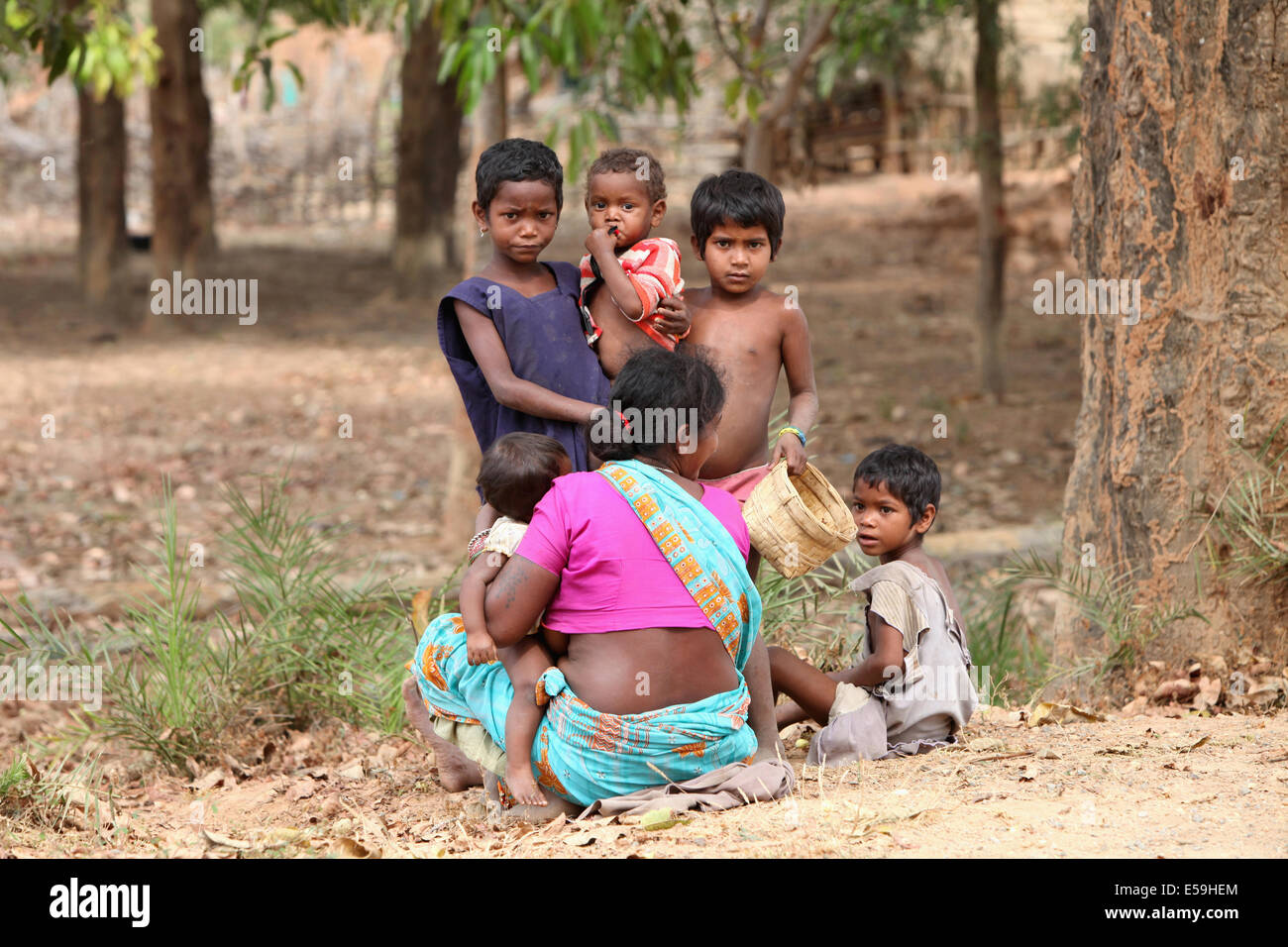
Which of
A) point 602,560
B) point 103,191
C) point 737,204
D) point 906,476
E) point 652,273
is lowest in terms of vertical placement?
point 602,560

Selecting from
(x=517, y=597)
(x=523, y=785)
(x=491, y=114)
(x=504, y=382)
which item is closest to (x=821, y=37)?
(x=491, y=114)

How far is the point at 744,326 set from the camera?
320 cm

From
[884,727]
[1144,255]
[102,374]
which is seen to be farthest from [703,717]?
[102,374]

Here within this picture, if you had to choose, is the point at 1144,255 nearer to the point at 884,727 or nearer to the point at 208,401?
the point at 884,727

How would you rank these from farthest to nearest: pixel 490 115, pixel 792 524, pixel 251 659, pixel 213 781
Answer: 1. pixel 490 115
2. pixel 251 659
3. pixel 213 781
4. pixel 792 524

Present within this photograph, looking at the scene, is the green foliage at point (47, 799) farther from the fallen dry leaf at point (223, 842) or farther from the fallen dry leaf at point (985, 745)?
the fallen dry leaf at point (985, 745)

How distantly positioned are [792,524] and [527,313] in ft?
2.63

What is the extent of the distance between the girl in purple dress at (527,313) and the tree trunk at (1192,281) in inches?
70.9

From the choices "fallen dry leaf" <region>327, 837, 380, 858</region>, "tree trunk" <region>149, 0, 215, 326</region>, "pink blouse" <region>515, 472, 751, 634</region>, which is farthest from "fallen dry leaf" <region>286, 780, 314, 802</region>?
"tree trunk" <region>149, 0, 215, 326</region>

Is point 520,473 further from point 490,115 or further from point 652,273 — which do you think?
point 490,115

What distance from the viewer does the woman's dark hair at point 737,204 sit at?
3074mm

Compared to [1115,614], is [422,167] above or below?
above

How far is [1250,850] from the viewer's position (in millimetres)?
2410

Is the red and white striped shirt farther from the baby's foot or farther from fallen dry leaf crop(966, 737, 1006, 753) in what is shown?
fallen dry leaf crop(966, 737, 1006, 753)
